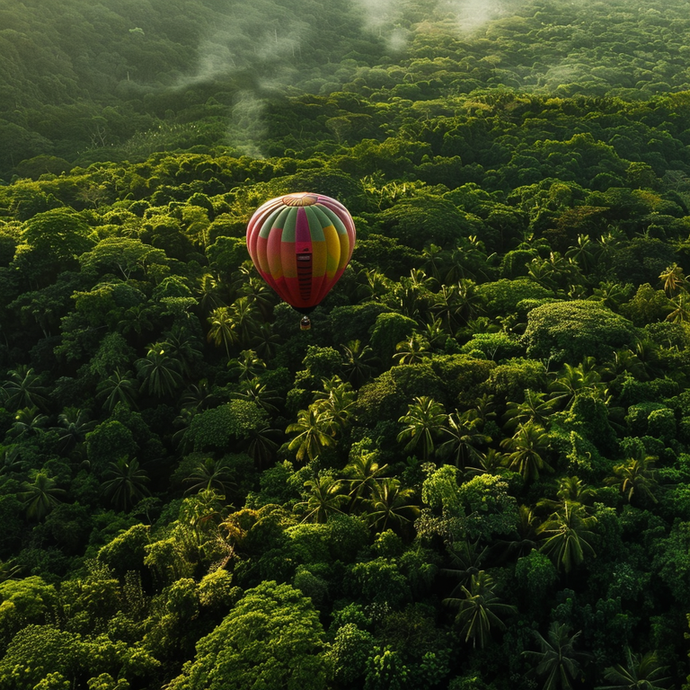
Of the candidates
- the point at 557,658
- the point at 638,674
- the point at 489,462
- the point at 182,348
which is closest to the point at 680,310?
the point at 489,462

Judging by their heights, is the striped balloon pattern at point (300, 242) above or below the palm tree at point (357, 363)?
above

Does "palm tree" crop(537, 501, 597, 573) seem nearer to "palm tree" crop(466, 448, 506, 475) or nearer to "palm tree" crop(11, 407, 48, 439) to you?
"palm tree" crop(466, 448, 506, 475)

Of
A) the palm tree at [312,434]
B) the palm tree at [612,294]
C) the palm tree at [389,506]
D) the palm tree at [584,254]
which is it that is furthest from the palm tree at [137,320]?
the palm tree at [584,254]

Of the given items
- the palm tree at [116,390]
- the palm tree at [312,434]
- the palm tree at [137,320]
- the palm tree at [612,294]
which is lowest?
the palm tree at [312,434]

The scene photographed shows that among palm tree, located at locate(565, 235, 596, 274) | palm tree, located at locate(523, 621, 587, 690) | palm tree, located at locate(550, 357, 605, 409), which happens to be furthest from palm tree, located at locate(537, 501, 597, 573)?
palm tree, located at locate(565, 235, 596, 274)

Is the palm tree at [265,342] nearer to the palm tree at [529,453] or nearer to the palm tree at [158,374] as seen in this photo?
the palm tree at [158,374]

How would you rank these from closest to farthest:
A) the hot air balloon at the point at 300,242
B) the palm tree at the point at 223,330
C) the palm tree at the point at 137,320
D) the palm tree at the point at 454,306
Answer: the hot air balloon at the point at 300,242, the palm tree at the point at 137,320, the palm tree at the point at 223,330, the palm tree at the point at 454,306

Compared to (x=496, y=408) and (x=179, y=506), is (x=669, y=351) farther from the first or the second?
(x=179, y=506)
